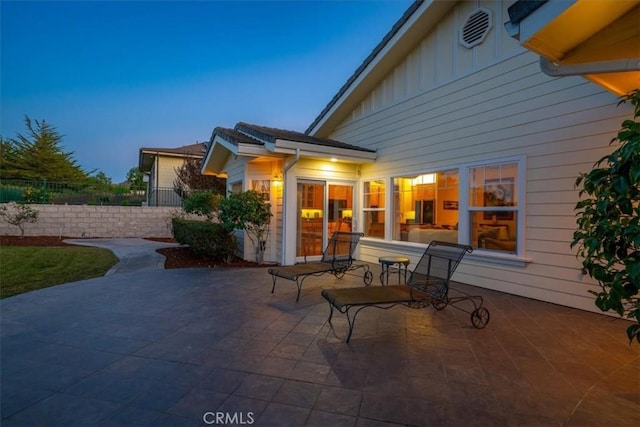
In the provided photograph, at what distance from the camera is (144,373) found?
2.66 metres

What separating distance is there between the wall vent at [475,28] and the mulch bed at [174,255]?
6.96 meters

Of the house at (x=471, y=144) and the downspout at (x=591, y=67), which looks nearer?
the downspout at (x=591, y=67)

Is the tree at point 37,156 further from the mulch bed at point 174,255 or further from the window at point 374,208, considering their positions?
the window at point 374,208

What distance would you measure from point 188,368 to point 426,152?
6445 mm

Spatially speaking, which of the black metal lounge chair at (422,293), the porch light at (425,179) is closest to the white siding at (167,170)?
the porch light at (425,179)

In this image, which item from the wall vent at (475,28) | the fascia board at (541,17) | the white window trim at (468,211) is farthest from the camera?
the wall vent at (475,28)

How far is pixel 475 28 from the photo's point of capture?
6.23 metres

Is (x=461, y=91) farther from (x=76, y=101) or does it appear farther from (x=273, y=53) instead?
(x=76, y=101)

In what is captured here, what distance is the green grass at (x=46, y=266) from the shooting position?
5770 millimetres

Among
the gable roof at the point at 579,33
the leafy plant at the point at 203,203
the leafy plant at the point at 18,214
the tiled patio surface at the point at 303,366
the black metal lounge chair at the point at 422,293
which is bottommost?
the tiled patio surface at the point at 303,366

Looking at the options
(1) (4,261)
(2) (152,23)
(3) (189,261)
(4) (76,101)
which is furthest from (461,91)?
(4) (76,101)

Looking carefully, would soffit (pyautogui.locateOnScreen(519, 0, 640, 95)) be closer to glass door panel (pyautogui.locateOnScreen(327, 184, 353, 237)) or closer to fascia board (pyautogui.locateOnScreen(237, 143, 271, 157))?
fascia board (pyautogui.locateOnScreen(237, 143, 271, 157))

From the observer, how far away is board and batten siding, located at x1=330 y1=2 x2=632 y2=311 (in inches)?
183

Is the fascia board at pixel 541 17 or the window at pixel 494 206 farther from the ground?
the fascia board at pixel 541 17
